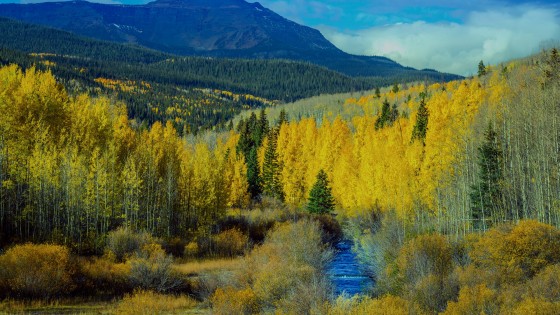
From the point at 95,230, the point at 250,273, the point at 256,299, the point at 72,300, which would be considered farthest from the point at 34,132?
the point at 256,299

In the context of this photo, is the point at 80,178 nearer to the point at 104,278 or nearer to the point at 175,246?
the point at 175,246

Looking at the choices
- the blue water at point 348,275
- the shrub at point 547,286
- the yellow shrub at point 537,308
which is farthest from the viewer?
the blue water at point 348,275

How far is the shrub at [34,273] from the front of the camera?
25594 millimetres

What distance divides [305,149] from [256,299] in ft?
189

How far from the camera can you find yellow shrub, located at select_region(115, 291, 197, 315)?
2364cm

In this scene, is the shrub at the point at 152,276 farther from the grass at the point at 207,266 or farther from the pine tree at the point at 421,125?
the pine tree at the point at 421,125

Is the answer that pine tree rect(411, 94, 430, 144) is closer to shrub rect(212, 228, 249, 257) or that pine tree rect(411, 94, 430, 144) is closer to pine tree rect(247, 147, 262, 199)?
pine tree rect(247, 147, 262, 199)

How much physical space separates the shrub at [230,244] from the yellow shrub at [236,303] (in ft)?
73.7

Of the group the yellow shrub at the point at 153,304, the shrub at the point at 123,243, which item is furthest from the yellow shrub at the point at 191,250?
the yellow shrub at the point at 153,304

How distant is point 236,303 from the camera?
2189 centimetres

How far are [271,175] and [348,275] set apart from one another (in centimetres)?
4395

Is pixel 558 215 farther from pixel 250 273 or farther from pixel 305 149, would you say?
pixel 305 149

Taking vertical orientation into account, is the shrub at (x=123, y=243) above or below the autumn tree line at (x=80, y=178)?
below

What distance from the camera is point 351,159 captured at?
6994cm
